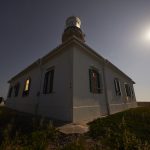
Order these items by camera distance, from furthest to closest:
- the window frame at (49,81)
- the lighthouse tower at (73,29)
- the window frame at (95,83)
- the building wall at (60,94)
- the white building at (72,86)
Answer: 1. the lighthouse tower at (73,29)
2. the window frame at (49,81)
3. the window frame at (95,83)
4. the white building at (72,86)
5. the building wall at (60,94)

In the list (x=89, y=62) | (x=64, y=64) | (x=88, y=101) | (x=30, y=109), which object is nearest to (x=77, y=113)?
(x=88, y=101)

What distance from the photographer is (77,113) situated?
5.60 m

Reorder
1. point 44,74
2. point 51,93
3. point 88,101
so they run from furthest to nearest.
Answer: point 44,74
point 51,93
point 88,101

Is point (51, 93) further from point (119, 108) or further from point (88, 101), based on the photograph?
point (119, 108)

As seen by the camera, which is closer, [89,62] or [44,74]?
[89,62]

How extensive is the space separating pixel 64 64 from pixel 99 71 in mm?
3113

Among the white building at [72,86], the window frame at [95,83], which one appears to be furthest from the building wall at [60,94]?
the window frame at [95,83]

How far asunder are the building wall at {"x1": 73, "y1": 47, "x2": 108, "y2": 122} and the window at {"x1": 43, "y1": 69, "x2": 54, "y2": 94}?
7.16ft

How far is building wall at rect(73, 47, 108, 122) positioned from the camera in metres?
5.80

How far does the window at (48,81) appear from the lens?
7.57m

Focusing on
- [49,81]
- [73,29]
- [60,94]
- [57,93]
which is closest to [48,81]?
[49,81]

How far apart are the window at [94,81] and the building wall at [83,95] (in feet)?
1.11

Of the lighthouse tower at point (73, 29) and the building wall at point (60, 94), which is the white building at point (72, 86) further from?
the lighthouse tower at point (73, 29)

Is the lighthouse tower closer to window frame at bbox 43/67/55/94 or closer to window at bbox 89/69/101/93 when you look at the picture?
window frame at bbox 43/67/55/94
